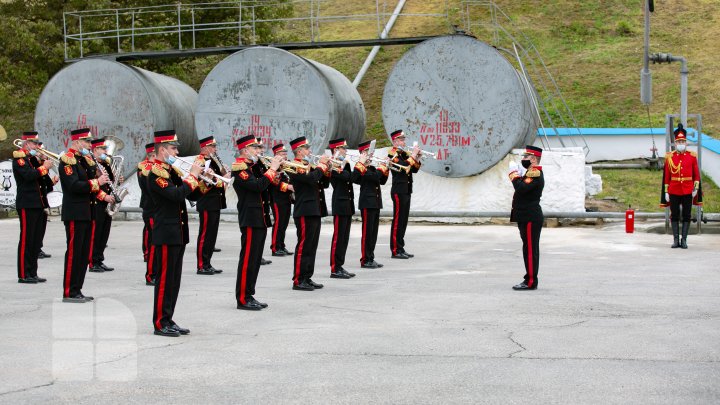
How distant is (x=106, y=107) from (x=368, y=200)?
32.3ft

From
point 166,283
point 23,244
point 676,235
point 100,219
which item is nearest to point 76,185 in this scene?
point 100,219

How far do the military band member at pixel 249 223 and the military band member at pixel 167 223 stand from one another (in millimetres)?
1146

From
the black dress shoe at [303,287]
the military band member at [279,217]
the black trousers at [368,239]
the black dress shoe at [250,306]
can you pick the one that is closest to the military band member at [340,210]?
the black trousers at [368,239]

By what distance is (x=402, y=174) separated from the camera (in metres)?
15.3

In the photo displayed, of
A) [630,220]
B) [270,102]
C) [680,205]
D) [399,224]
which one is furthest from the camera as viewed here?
[270,102]

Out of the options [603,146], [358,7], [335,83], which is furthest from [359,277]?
[358,7]

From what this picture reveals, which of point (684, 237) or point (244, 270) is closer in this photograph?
point (244, 270)

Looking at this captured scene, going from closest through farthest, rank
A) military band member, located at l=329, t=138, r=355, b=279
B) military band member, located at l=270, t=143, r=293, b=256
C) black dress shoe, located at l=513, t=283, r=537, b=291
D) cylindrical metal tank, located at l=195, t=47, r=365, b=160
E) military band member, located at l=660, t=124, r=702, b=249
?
black dress shoe, located at l=513, t=283, r=537, b=291 < military band member, located at l=329, t=138, r=355, b=279 < military band member, located at l=270, t=143, r=293, b=256 < military band member, located at l=660, t=124, r=702, b=249 < cylindrical metal tank, located at l=195, t=47, r=365, b=160

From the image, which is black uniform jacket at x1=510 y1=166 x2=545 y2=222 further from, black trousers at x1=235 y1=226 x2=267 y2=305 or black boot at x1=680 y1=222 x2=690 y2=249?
black boot at x1=680 y1=222 x2=690 y2=249

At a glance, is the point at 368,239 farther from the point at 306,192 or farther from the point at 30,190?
the point at 30,190

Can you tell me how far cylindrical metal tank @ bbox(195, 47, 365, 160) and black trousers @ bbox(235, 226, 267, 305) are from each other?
10.5 m

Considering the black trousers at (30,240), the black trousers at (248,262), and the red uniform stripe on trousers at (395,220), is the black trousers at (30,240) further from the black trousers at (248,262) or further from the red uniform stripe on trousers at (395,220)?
the red uniform stripe on trousers at (395,220)

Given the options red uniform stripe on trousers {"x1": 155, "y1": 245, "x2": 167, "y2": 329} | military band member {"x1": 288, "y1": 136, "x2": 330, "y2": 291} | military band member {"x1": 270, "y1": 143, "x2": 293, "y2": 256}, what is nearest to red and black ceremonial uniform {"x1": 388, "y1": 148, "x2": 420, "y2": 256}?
military band member {"x1": 270, "y1": 143, "x2": 293, "y2": 256}

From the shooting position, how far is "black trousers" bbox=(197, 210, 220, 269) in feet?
44.8
